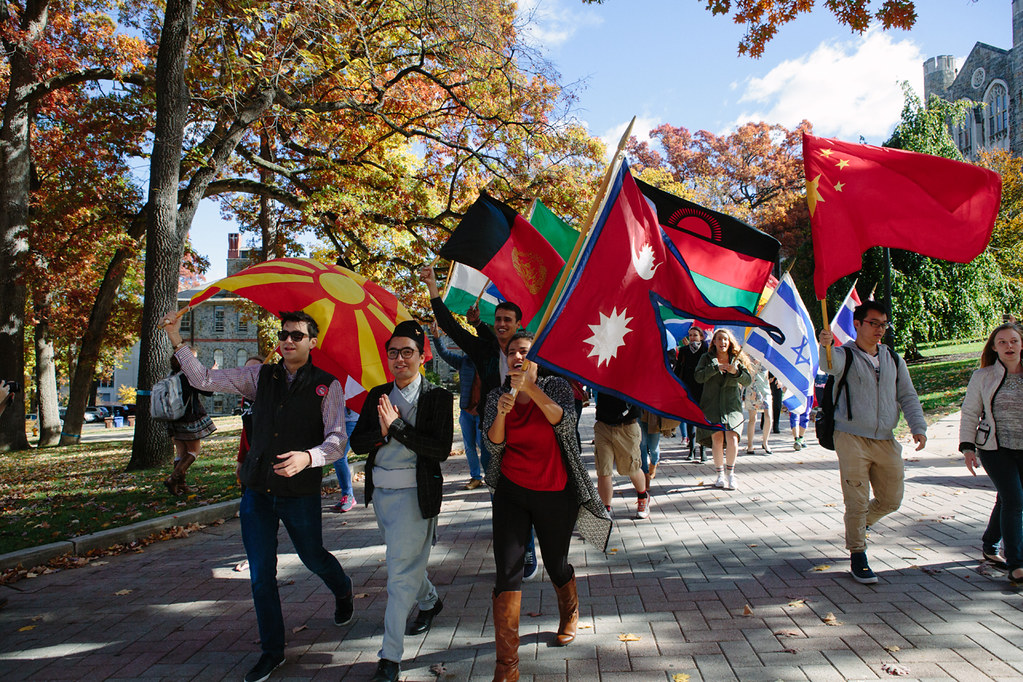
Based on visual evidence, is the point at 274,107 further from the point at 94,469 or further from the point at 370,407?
the point at 370,407

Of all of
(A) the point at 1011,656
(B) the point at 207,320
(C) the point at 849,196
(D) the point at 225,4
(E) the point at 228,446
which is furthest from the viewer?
(B) the point at 207,320

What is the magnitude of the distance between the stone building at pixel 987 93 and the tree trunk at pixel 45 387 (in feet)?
181

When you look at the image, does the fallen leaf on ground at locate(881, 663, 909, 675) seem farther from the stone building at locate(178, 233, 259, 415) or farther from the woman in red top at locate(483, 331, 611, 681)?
the stone building at locate(178, 233, 259, 415)

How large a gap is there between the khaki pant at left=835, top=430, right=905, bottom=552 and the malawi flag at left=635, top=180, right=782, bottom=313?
1.28 meters

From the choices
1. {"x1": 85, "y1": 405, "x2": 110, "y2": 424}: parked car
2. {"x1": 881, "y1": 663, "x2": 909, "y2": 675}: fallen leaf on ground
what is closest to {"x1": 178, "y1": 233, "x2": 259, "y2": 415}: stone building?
{"x1": 85, "y1": 405, "x2": 110, "y2": 424}: parked car

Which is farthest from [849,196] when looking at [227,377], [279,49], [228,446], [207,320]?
[207,320]

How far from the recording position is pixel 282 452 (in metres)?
4.02

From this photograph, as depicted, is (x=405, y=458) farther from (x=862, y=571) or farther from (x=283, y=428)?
(x=862, y=571)

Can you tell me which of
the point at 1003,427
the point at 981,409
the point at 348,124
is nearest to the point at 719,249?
the point at 981,409

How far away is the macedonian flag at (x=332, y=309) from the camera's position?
16.6 ft

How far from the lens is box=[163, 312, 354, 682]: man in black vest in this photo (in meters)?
3.96

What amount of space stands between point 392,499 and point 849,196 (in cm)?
399

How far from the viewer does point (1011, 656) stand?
3758mm

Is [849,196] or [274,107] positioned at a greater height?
[274,107]
